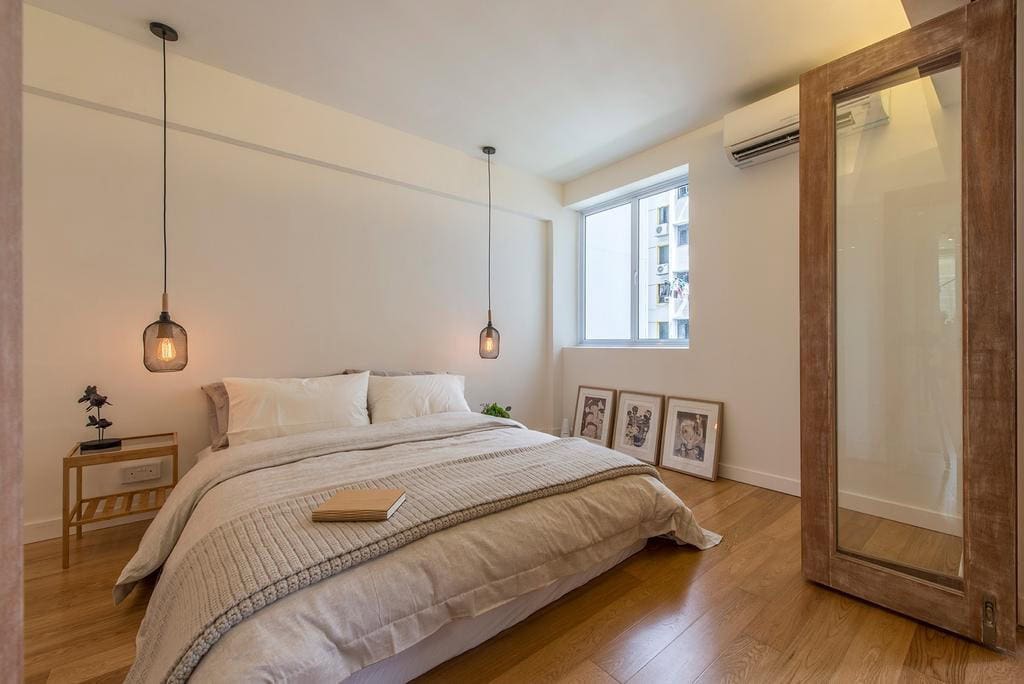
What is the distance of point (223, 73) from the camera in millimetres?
2502

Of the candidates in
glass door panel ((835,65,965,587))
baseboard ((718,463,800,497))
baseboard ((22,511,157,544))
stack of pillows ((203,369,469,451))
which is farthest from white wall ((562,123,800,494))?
baseboard ((22,511,157,544))

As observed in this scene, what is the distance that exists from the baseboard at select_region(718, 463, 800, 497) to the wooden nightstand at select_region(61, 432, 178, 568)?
353cm

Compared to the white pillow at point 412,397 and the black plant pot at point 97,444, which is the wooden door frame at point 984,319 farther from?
the black plant pot at point 97,444

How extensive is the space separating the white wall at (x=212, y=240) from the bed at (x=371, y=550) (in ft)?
3.22

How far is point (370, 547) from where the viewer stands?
117cm

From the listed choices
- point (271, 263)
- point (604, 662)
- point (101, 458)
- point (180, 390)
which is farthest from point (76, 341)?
point (604, 662)

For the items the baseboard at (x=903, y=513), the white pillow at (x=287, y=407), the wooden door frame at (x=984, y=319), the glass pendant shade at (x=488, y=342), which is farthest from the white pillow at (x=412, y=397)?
the wooden door frame at (x=984, y=319)

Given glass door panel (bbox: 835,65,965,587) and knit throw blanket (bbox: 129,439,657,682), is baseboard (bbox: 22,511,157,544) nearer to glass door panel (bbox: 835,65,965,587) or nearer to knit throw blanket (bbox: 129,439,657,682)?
knit throw blanket (bbox: 129,439,657,682)

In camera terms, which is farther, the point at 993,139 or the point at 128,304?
the point at 128,304

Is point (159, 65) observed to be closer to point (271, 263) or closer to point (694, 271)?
point (271, 263)

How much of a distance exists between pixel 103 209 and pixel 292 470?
1899 millimetres

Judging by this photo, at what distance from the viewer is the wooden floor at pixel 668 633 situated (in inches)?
Answer: 50.9

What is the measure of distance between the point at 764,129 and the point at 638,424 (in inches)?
93.0

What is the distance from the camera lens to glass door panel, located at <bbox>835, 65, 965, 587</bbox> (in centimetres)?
150
